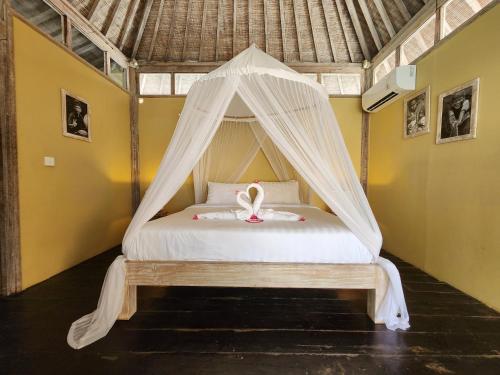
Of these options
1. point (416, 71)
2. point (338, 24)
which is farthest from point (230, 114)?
point (416, 71)

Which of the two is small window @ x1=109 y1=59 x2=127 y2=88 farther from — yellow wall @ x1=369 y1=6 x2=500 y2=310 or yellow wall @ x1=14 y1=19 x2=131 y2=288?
yellow wall @ x1=369 y1=6 x2=500 y2=310

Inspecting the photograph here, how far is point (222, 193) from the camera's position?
3727mm

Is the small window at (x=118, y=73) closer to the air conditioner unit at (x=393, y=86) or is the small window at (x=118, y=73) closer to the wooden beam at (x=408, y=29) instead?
the air conditioner unit at (x=393, y=86)

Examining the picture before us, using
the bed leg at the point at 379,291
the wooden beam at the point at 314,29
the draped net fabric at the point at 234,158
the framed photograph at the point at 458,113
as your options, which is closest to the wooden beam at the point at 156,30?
the draped net fabric at the point at 234,158

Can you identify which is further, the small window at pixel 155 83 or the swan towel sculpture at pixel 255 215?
the small window at pixel 155 83

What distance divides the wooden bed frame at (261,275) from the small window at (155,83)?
3.31 m

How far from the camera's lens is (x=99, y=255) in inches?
131

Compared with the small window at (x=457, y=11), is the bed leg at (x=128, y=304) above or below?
below

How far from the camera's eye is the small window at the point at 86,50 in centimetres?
305

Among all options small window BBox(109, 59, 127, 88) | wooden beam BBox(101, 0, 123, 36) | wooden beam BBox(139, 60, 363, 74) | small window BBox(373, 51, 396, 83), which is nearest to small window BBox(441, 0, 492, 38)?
small window BBox(373, 51, 396, 83)

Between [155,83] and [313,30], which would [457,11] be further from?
[155,83]

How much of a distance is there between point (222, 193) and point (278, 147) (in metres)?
1.88

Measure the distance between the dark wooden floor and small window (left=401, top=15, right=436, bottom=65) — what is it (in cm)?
266

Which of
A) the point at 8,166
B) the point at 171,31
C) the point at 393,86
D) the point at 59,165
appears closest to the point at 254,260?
the point at 8,166
